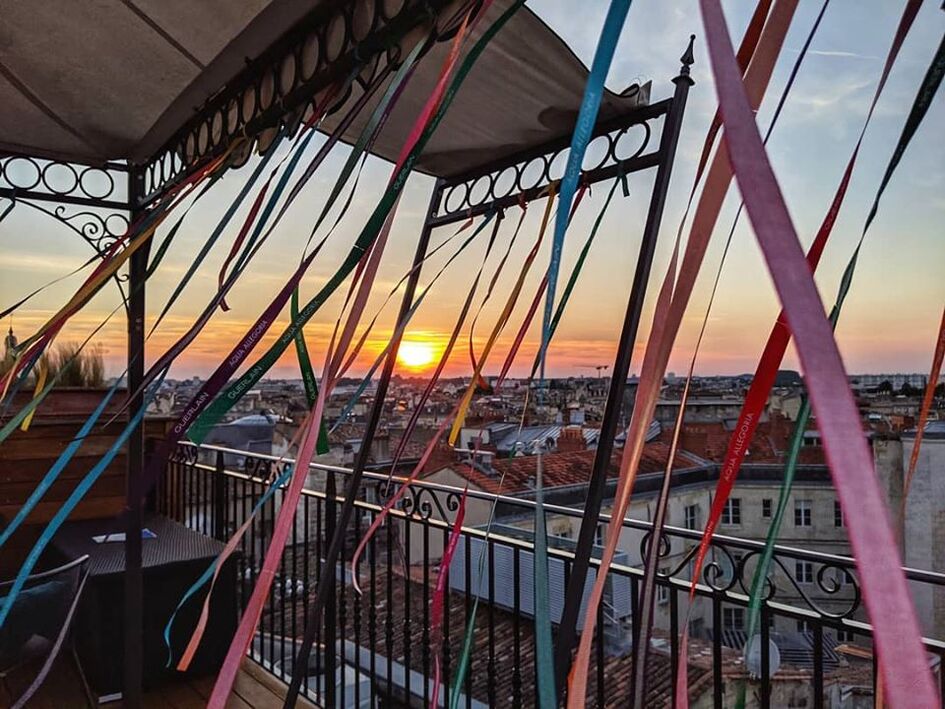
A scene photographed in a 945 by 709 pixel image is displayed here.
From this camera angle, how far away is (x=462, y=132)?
176 cm

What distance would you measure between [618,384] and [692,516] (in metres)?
0.66


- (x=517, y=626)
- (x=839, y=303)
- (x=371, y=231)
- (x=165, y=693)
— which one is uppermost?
(x=371, y=231)

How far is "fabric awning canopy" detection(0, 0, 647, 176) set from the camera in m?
1.37

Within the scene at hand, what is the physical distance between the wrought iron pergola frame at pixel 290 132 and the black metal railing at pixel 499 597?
0.79 ft

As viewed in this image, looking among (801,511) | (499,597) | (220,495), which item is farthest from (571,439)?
(499,597)

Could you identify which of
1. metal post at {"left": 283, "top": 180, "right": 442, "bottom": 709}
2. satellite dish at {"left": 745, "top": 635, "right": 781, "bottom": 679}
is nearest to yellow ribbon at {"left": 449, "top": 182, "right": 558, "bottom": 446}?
metal post at {"left": 283, "top": 180, "right": 442, "bottom": 709}

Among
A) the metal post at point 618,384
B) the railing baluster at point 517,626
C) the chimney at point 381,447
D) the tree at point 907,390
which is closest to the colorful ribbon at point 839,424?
the metal post at point 618,384

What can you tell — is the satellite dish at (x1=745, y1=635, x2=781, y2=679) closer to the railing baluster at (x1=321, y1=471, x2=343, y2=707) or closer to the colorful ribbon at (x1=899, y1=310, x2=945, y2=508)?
the colorful ribbon at (x1=899, y1=310, x2=945, y2=508)

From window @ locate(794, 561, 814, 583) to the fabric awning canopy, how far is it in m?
1.17

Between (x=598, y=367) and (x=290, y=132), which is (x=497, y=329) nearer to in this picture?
(x=598, y=367)

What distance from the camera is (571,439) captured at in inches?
55.3

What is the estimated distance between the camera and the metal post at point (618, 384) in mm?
637

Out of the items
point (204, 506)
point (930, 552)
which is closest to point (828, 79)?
point (930, 552)

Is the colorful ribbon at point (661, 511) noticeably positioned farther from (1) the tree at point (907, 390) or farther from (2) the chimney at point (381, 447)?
(2) the chimney at point (381, 447)
